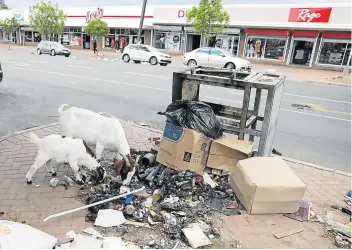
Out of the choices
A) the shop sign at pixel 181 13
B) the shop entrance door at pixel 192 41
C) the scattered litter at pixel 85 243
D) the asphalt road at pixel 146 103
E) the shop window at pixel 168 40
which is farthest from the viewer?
the shop window at pixel 168 40

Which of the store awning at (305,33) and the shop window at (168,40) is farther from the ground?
the store awning at (305,33)

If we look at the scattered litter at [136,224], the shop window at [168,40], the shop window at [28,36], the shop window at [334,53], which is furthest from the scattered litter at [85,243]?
the shop window at [28,36]

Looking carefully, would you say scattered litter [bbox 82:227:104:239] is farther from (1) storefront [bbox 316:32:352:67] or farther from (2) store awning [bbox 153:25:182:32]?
(2) store awning [bbox 153:25:182:32]

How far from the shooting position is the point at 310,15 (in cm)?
2370

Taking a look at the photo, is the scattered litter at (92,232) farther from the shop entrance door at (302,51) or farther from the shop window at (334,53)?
the shop entrance door at (302,51)

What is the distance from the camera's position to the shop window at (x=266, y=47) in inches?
1022

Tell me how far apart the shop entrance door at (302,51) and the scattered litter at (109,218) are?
25259mm

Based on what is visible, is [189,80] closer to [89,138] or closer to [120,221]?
[89,138]

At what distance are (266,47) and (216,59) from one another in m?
8.93

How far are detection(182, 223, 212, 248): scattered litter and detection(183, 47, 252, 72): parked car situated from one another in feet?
55.2

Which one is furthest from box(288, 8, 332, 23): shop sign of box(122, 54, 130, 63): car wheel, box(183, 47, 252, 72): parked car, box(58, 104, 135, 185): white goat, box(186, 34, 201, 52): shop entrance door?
box(58, 104, 135, 185): white goat

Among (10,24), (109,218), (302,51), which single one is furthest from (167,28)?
(109,218)

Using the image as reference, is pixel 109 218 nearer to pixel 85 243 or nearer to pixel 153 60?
pixel 85 243

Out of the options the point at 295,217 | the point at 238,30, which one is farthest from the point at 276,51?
the point at 295,217
